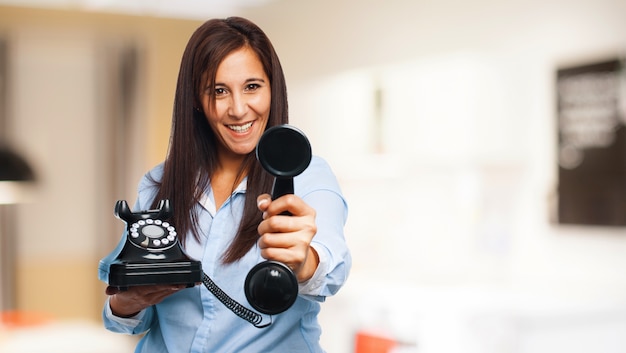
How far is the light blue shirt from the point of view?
2.83 feet

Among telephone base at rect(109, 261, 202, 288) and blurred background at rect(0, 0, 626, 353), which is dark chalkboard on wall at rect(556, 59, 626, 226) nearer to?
blurred background at rect(0, 0, 626, 353)

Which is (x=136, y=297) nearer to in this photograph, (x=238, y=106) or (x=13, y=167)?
(x=238, y=106)

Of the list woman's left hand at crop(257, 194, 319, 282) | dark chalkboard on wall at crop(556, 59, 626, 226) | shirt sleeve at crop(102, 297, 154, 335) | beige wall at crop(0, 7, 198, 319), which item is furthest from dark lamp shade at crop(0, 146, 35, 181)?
beige wall at crop(0, 7, 198, 319)

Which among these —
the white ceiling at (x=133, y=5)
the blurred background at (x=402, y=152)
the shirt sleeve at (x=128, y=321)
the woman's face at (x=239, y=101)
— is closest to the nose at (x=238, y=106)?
the woman's face at (x=239, y=101)

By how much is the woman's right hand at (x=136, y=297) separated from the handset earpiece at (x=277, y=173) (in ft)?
0.33

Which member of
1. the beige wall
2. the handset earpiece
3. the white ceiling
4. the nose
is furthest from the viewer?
the beige wall

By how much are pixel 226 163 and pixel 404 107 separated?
280 centimetres

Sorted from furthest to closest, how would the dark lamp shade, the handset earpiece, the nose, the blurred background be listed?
the blurred background
the dark lamp shade
the nose
the handset earpiece

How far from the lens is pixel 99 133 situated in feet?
16.5

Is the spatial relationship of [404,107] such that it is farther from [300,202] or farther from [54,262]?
[300,202]

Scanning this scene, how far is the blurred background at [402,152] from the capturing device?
2928 millimetres

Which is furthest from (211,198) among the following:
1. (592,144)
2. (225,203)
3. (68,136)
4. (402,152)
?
(68,136)

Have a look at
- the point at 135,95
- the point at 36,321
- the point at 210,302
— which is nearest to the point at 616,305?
the point at 36,321

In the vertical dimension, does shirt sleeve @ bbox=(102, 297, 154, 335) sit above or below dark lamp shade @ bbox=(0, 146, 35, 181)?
below
